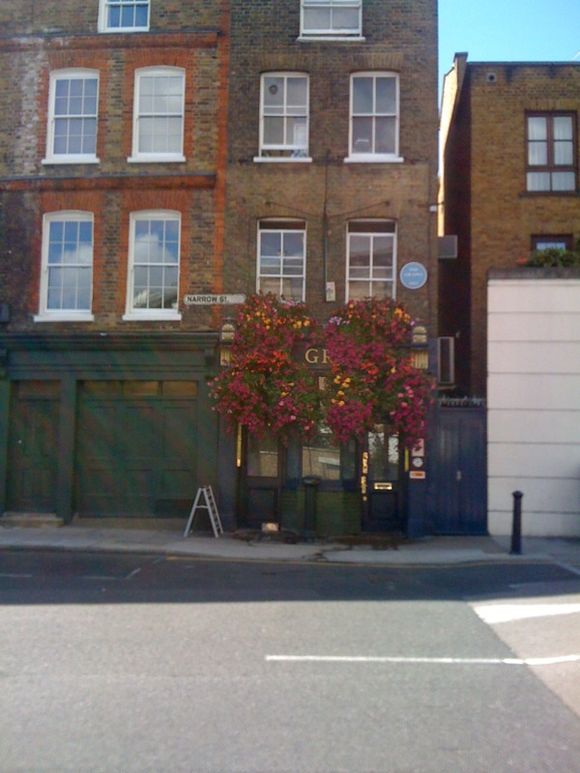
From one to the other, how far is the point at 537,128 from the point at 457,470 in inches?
337

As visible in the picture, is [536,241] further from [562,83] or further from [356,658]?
[356,658]

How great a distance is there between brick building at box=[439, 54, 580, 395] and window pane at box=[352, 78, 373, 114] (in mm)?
3342

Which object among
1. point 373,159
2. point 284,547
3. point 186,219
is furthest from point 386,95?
point 284,547

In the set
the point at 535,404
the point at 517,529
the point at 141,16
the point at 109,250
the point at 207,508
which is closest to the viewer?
the point at 517,529

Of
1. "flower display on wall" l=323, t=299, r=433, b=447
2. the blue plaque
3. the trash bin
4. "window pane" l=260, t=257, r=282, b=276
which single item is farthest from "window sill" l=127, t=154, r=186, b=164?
the trash bin

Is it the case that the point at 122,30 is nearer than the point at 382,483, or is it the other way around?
the point at 382,483

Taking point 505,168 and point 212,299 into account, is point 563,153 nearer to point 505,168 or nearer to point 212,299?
point 505,168

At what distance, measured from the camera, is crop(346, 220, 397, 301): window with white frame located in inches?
672

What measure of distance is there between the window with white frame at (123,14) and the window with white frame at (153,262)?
411cm

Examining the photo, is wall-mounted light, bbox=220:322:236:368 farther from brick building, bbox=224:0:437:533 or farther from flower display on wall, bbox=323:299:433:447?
flower display on wall, bbox=323:299:433:447

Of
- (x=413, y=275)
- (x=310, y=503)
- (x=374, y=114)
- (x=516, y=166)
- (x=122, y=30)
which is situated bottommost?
(x=310, y=503)

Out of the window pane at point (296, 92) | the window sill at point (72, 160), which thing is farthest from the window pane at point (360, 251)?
the window sill at point (72, 160)

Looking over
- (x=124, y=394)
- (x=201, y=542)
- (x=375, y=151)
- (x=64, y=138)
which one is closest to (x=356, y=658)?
(x=201, y=542)

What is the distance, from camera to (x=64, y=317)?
17406mm
